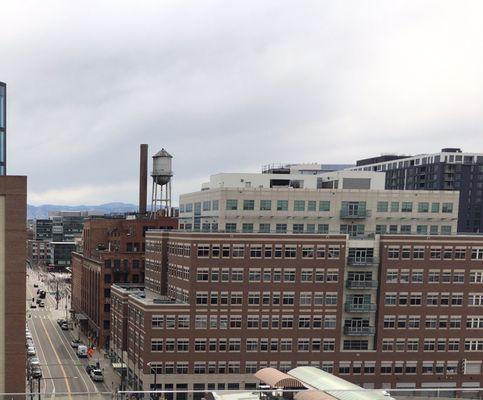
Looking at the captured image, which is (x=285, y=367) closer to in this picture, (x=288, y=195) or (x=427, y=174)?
(x=288, y=195)

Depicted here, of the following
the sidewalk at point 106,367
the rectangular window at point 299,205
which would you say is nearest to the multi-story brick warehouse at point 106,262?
the sidewalk at point 106,367

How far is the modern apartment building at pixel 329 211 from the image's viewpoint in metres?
62.4

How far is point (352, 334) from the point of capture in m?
58.4

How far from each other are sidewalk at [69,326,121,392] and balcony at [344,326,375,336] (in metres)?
29.6

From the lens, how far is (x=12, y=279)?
101 feet

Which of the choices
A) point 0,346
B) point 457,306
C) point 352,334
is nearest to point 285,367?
point 352,334

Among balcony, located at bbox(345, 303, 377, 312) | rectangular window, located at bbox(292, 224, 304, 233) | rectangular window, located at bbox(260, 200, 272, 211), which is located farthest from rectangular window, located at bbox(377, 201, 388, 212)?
rectangular window, located at bbox(260, 200, 272, 211)

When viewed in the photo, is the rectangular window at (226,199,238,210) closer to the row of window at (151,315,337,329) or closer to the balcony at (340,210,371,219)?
the row of window at (151,315,337,329)

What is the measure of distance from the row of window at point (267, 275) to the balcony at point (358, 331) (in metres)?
6.43

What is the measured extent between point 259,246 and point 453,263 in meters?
24.8

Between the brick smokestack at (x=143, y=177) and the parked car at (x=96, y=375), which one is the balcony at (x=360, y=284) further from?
the brick smokestack at (x=143, y=177)

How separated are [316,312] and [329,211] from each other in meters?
13.8

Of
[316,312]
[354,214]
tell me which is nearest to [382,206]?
[354,214]

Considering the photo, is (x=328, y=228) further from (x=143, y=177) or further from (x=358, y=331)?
(x=143, y=177)
